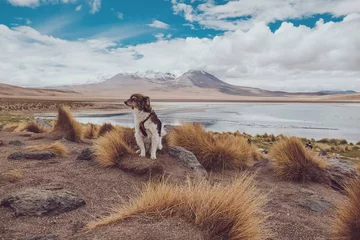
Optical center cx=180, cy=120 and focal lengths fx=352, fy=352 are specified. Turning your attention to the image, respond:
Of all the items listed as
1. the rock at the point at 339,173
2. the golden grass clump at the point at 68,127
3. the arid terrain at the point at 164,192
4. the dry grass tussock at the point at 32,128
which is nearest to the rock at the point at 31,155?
the arid terrain at the point at 164,192

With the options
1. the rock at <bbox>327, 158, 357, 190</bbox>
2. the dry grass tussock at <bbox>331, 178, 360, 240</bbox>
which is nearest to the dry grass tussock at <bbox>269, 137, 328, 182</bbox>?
the rock at <bbox>327, 158, 357, 190</bbox>

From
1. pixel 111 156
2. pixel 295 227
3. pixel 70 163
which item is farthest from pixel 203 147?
pixel 295 227

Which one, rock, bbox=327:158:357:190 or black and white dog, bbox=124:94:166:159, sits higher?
black and white dog, bbox=124:94:166:159

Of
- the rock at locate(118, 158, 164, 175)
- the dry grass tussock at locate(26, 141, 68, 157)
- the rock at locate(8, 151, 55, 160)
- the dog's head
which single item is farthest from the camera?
the dry grass tussock at locate(26, 141, 68, 157)

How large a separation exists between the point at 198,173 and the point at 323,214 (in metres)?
2.77

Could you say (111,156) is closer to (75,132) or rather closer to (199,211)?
(199,211)

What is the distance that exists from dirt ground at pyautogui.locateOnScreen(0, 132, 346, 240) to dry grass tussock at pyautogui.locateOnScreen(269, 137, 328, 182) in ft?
1.07

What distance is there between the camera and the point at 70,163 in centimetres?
850

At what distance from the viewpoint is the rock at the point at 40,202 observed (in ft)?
16.8

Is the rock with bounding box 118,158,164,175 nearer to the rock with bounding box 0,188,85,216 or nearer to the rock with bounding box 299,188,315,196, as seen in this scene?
the rock with bounding box 0,188,85,216

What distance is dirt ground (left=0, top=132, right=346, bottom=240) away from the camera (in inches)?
147

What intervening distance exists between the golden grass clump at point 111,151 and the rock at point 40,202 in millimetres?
2362

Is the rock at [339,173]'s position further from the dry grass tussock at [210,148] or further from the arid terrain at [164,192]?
the dry grass tussock at [210,148]

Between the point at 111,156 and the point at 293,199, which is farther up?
the point at 111,156
